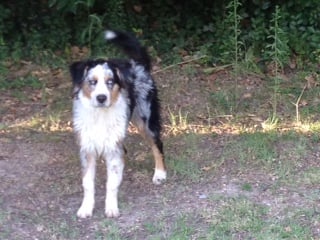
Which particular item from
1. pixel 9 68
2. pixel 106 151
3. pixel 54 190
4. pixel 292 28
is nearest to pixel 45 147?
pixel 54 190

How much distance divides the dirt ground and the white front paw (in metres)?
0.05

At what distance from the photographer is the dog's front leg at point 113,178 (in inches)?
234

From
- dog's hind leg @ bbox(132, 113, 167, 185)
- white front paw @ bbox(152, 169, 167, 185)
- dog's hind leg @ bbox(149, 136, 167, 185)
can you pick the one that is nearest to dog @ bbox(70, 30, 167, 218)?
dog's hind leg @ bbox(132, 113, 167, 185)

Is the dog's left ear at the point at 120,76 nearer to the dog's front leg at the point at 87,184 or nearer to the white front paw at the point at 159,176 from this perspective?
the dog's front leg at the point at 87,184

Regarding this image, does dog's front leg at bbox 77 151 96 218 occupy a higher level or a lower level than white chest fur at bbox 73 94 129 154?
lower

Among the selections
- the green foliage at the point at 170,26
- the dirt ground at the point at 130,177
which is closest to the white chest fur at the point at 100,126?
the dirt ground at the point at 130,177

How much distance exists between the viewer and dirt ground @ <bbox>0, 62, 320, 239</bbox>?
579 cm

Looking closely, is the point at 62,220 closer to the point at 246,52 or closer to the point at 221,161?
the point at 221,161

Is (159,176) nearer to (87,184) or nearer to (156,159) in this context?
(156,159)

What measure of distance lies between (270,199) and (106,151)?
1359mm

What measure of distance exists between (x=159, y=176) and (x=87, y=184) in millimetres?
858

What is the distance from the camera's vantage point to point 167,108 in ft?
27.4

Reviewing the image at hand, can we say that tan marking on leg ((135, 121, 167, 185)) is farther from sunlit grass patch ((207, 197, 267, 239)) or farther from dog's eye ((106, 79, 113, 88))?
dog's eye ((106, 79, 113, 88))

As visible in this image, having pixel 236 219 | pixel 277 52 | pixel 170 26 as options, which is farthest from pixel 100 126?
pixel 170 26
